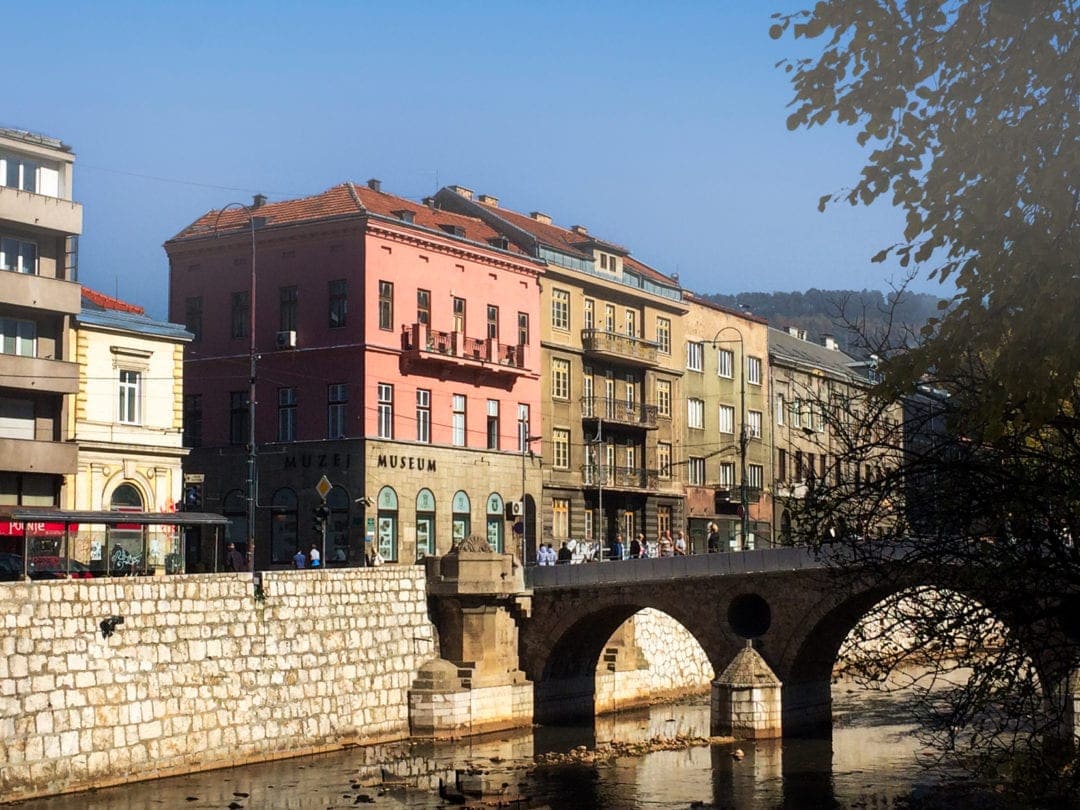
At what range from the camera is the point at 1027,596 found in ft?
56.1

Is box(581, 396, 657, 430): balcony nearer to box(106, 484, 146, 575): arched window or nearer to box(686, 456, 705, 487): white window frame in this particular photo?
box(686, 456, 705, 487): white window frame

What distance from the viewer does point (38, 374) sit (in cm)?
4678

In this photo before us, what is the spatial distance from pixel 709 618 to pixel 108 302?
21394 mm

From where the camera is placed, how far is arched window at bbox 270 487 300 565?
186ft

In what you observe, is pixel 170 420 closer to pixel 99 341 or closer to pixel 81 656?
pixel 99 341

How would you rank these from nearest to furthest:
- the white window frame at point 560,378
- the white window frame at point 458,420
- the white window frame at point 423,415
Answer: the white window frame at point 423,415, the white window frame at point 458,420, the white window frame at point 560,378

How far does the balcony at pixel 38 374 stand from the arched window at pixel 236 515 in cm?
1054

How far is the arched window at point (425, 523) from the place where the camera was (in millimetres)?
57719

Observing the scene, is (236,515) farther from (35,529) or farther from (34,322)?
(35,529)

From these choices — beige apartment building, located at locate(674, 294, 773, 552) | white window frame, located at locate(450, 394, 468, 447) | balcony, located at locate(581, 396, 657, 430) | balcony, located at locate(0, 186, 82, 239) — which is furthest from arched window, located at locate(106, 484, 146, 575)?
beige apartment building, located at locate(674, 294, 773, 552)

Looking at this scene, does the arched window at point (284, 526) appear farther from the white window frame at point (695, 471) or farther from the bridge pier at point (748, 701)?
the white window frame at point (695, 471)

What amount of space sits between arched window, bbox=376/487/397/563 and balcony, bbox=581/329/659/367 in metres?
13.8

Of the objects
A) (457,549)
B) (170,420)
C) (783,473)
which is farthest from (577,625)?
(783,473)

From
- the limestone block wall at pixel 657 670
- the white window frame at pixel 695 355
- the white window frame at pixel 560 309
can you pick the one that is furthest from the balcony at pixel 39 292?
the white window frame at pixel 695 355
